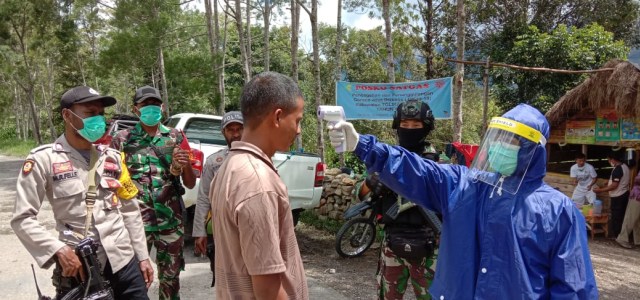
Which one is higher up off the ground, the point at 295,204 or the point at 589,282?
the point at 589,282

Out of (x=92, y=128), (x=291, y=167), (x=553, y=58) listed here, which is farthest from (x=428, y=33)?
(x=92, y=128)

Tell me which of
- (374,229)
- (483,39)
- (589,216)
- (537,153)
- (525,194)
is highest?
(483,39)

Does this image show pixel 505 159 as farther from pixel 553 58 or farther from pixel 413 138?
pixel 553 58

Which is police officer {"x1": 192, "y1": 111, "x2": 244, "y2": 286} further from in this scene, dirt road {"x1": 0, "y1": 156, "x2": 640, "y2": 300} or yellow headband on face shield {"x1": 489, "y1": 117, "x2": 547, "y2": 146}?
yellow headband on face shield {"x1": 489, "y1": 117, "x2": 547, "y2": 146}

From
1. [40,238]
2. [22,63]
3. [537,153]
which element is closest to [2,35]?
[22,63]

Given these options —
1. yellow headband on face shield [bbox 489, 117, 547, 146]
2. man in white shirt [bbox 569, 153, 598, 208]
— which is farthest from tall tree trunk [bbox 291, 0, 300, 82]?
yellow headband on face shield [bbox 489, 117, 547, 146]

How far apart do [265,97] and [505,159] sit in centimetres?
110

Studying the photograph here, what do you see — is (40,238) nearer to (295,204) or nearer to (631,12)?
(295,204)

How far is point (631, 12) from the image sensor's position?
16094 mm

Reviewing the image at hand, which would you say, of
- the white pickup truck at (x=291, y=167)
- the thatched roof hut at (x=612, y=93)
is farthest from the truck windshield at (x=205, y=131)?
the thatched roof hut at (x=612, y=93)

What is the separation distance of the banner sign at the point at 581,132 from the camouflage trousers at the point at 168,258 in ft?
27.9

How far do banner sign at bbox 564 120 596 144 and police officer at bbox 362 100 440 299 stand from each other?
7414 mm

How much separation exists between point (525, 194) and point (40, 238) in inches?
90.2

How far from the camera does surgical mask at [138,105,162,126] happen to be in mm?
3488
